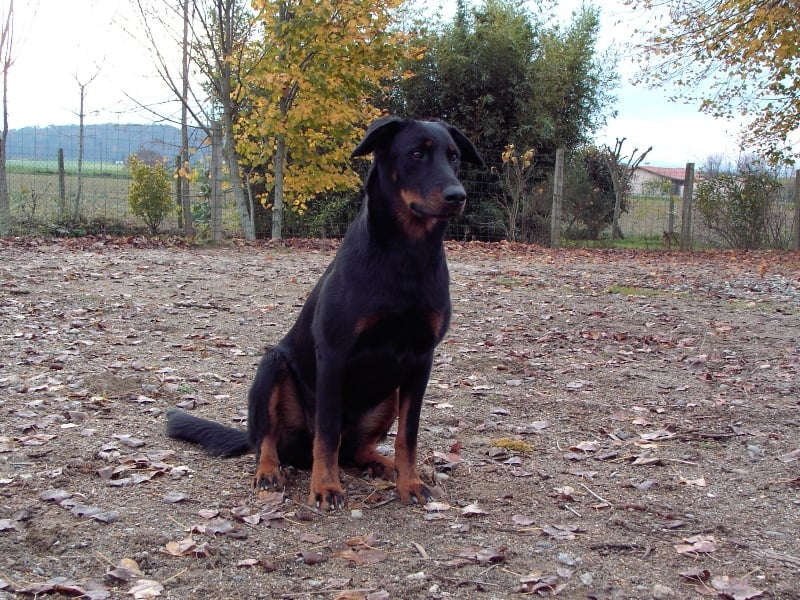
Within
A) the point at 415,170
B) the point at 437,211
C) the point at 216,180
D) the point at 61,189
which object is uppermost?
the point at 216,180

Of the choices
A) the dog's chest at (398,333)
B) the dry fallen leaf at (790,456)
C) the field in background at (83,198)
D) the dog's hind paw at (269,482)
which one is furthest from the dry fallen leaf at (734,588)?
the field in background at (83,198)

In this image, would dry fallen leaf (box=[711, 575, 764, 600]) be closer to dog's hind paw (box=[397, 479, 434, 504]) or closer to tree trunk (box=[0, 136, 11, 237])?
dog's hind paw (box=[397, 479, 434, 504])

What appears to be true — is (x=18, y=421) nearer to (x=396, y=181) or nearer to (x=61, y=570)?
(x=61, y=570)

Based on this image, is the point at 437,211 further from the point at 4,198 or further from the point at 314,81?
the point at 4,198

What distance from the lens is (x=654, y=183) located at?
77.7ft

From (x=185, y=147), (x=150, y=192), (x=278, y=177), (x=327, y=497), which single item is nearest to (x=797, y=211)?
(x=278, y=177)

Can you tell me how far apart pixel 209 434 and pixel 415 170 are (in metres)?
1.89

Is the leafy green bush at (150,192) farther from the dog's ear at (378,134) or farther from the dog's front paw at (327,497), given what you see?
the dog's front paw at (327,497)

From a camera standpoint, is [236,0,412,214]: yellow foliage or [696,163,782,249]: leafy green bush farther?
[696,163,782,249]: leafy green bush

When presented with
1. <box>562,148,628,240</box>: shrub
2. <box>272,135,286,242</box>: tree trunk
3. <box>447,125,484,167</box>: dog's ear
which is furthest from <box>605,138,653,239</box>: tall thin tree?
<box>447,125,484,167</box>: dog's ear

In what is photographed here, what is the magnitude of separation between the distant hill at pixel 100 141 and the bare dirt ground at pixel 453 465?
821 cm

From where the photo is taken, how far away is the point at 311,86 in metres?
14.5

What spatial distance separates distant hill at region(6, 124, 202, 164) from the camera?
1611 cm

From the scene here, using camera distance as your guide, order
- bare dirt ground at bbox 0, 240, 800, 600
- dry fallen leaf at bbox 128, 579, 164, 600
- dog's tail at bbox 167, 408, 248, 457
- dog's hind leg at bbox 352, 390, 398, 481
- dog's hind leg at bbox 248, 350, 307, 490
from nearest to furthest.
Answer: dry fallen leaf at bbox 128, 579, 164, 600 < bare dirt ground at bbox 0, 240, 800, 600 < dog's hind leg at bbox 248, 350, 307, 490 < dog's hind leg at bbox 352, 390, 398, 481 < dog's tail at bbox 167, 408, 248, 457
